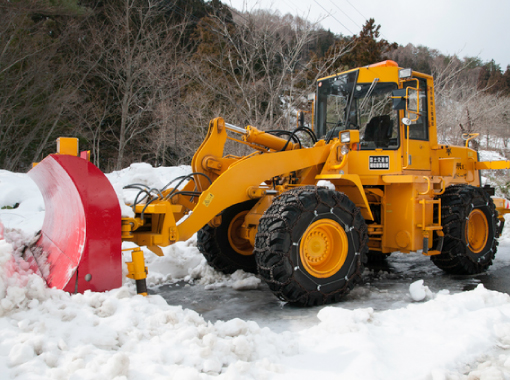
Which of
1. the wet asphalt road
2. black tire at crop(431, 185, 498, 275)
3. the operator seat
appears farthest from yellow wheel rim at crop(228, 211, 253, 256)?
black tire at crop(431, 185, 498, 275)

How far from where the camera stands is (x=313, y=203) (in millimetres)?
4461

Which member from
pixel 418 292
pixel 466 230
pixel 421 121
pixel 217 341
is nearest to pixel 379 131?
pixel 421 121

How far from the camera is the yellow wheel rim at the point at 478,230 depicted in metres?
6.38

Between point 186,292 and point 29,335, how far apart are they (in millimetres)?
2668

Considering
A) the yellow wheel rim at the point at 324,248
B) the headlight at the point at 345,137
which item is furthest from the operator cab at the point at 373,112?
the yellow wheel rim at the point at 324,248

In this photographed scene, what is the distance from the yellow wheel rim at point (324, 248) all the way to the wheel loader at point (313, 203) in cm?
1

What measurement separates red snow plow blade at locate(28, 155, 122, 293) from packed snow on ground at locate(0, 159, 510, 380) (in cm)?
25

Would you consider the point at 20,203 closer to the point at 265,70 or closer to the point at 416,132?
the point at 416,132

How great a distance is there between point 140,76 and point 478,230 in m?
15.6

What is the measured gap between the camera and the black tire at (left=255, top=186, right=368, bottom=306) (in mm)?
4250

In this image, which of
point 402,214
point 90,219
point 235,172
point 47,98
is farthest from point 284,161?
point 47,98

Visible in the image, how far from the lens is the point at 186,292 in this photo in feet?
16.8

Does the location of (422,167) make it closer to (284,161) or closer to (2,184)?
(284,161)

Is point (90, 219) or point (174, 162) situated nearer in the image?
point (90, 219)
